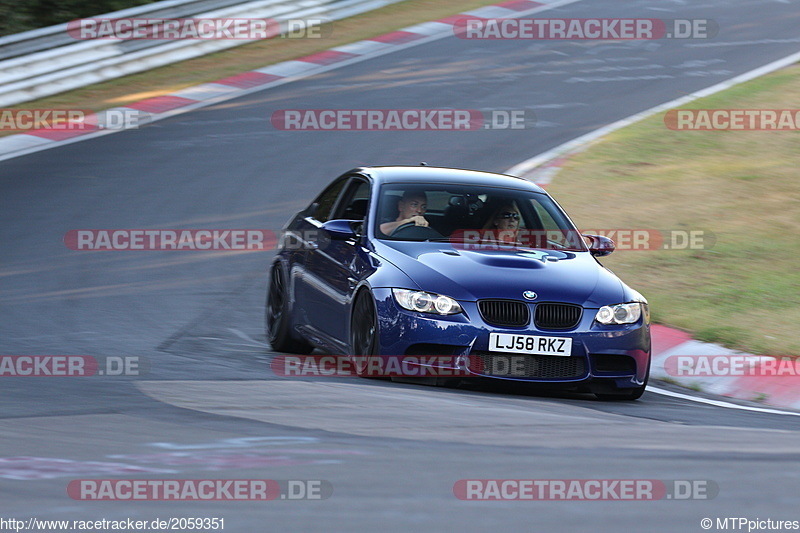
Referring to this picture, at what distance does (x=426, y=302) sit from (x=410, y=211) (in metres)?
1.14

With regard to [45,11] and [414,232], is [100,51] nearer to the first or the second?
[45,11]

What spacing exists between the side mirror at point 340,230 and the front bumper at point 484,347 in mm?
747

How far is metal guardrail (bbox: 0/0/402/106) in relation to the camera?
1838cm

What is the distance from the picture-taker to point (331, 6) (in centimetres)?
2442

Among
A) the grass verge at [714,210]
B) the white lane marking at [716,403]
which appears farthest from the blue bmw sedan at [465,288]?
the grass verge at [714,210]

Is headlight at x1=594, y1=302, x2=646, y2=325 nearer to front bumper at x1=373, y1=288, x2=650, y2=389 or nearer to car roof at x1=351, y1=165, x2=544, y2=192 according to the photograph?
front bumper at x1=373, y1=288, x2=650, y2=389

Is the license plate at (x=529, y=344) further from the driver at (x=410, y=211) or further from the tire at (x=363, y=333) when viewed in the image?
the driver at (x=410, y=211)

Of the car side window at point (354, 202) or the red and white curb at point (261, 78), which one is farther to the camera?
the red and white curb at point (261, 78)

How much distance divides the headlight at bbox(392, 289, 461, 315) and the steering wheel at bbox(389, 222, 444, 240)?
32.9 inches

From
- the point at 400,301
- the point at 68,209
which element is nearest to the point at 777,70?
the point at 68,209

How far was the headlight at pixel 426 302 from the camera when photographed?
7500 mm

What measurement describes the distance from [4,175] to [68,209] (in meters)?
1.75

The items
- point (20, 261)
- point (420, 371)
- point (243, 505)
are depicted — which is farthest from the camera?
point (20, 261)

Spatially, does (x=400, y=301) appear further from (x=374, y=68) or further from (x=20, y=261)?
(x=374, y=68)
